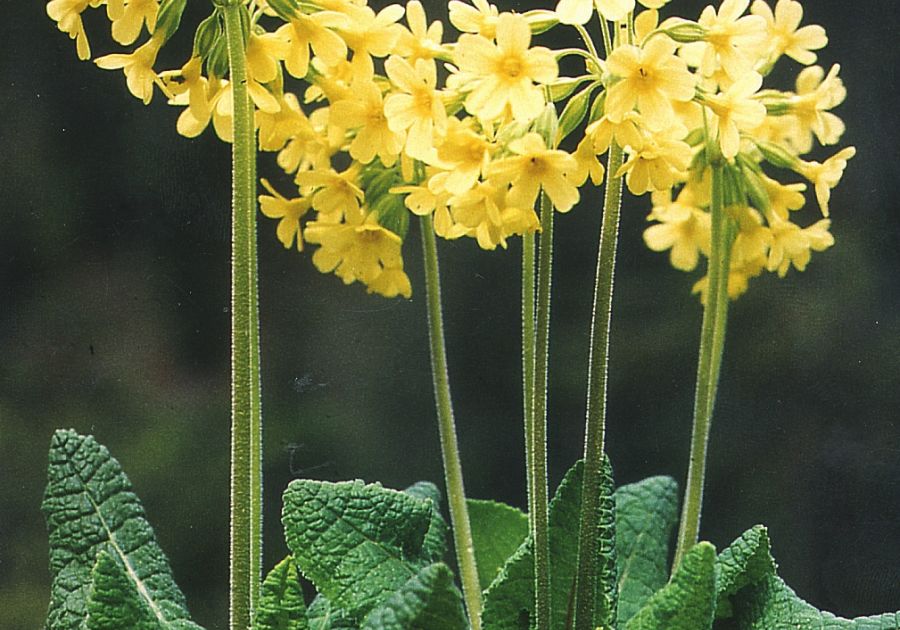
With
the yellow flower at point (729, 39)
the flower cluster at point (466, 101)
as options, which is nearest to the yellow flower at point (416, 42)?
the flower cluster at point (466, 101)

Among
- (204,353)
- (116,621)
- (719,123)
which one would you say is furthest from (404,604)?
(204,353)

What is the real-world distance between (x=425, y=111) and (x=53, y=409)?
30.3 inches

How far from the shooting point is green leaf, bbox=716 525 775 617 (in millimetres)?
554

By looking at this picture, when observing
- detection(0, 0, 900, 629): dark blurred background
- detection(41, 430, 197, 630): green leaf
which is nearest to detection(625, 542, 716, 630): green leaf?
detection(41, 430, 197, 630): green leaf

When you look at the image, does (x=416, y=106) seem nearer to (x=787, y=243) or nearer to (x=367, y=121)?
(x=367, y=121)

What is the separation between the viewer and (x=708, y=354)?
2.01ft

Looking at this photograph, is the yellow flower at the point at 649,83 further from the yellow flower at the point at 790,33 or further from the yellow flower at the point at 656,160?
the yellow flower at the point at 790,33

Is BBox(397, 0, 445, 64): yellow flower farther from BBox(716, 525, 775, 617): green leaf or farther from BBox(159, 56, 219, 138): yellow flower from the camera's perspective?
BBox(716, 525, 775, 617): green leaf

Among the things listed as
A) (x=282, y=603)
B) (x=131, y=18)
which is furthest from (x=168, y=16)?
(x=282, y=603)

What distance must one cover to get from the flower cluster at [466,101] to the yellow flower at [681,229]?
0.09 m

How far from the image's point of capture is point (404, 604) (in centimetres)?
44

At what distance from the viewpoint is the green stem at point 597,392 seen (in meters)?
0.48

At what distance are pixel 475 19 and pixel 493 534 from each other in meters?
0.29

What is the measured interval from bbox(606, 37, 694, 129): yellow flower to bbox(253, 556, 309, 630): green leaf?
0.64ft
